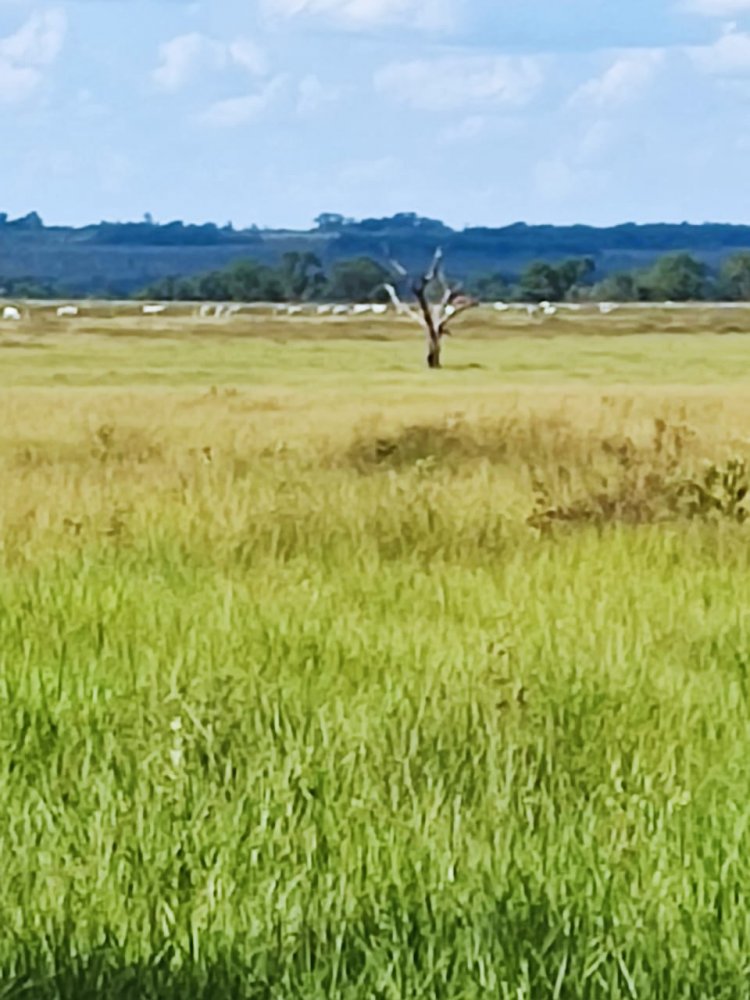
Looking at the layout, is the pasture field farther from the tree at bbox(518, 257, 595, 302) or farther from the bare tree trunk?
the tree at bbox(518, 257, 595, 302)

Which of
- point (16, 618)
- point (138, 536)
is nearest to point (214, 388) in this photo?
point (138, 536)

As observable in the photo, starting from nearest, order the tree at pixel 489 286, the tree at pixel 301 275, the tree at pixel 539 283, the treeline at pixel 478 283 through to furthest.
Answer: the tree at pixel 301 275
the treeline at pixel 478 283
the tree at pixel 539 283
the tree at pixel 489 286

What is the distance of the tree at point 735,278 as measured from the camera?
1594cm

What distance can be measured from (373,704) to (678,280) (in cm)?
1285

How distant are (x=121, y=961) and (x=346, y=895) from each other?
462mm

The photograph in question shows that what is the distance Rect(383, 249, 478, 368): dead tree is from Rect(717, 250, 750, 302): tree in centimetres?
208

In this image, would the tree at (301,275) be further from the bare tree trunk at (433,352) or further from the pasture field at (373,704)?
the pasture field at (373,704)

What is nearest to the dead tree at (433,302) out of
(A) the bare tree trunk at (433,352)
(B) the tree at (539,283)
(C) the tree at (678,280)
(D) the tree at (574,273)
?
(A) the bare tree trunk at (433,352)

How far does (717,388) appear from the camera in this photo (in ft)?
42.5

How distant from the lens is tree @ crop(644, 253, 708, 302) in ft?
55.8

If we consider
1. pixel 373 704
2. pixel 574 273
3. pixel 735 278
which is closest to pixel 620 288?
pixel 735 278

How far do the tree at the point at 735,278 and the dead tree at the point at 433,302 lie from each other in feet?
6.81

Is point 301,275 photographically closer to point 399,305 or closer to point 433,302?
point 399,305

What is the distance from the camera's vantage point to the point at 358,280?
17812 mm
